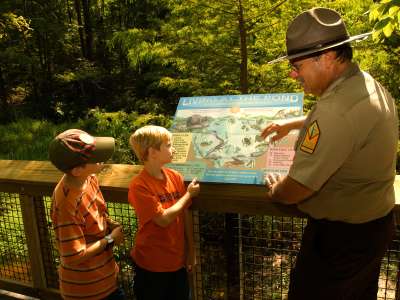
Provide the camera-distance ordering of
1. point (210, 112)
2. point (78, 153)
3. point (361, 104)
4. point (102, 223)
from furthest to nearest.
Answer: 1. point (210, 112)
2. point (102, 223)
3. point (78, 153)
4. point (361, 104)

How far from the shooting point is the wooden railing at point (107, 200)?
2.08m

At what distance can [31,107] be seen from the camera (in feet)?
54.3

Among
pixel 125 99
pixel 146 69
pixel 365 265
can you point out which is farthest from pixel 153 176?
pixel 146 69

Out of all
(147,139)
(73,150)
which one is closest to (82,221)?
(73,150)

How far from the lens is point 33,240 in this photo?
→ 2809 mm

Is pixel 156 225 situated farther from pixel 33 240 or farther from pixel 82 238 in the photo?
pixel 33 240

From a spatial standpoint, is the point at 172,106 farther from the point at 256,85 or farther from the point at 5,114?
the point at 5,114

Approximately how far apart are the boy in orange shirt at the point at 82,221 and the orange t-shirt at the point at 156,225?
15 centimetres

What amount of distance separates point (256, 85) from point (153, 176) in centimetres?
359

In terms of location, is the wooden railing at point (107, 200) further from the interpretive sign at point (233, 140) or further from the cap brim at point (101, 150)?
the cap brim at point (101, 150)

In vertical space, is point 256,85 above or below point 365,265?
above

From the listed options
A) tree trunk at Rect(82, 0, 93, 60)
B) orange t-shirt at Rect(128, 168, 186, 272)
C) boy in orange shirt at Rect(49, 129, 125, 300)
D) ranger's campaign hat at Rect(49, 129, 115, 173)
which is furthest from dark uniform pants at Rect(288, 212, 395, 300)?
tree trunk at Rect(82, 0, 93, 60)

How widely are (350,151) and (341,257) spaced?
19.9 inches

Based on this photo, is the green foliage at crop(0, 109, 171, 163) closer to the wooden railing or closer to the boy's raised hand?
the wooden railing
